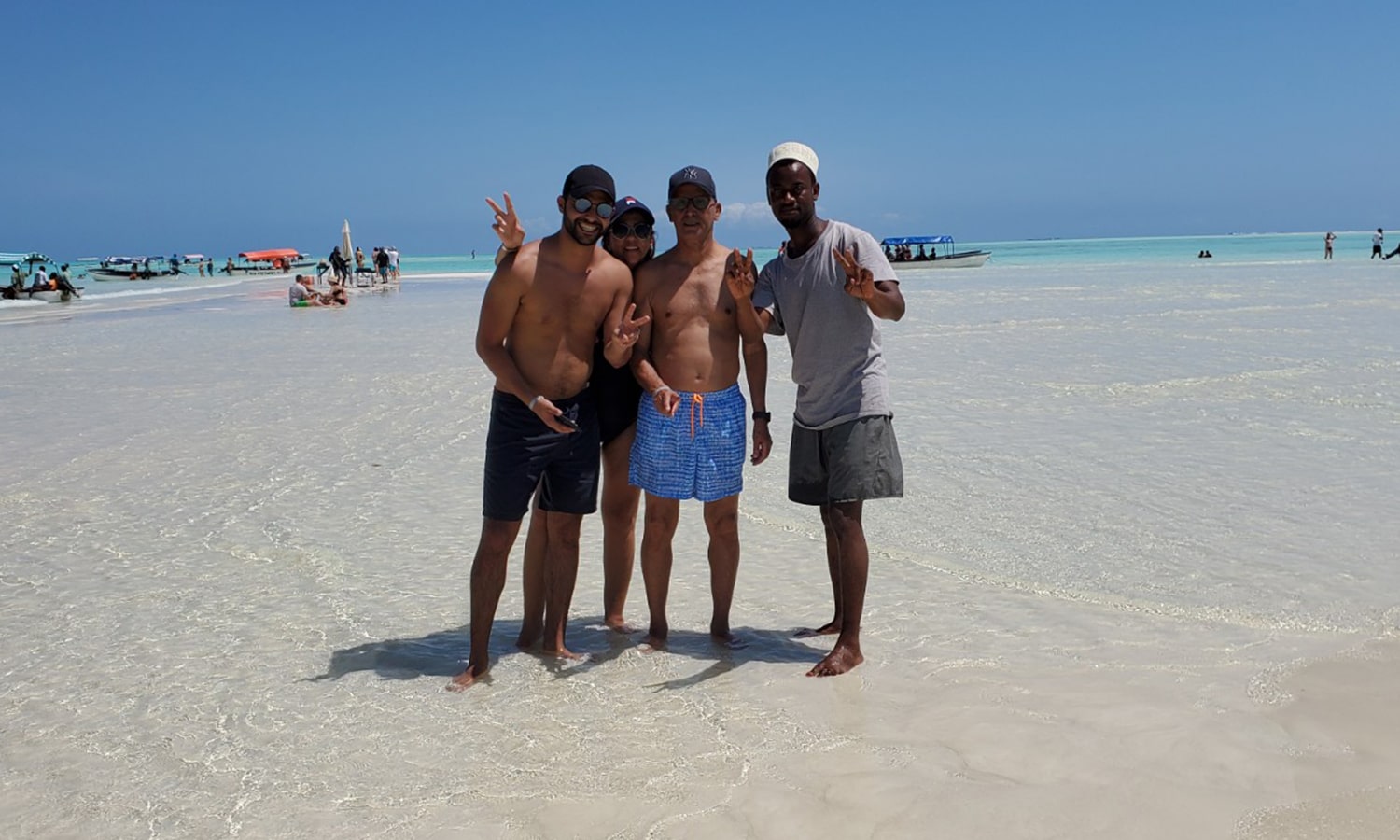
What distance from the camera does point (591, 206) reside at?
4.34 meters

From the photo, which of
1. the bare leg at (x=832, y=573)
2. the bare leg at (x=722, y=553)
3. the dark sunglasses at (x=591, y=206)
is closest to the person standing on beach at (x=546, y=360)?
the dark sunglasses at (x=591, y=206)

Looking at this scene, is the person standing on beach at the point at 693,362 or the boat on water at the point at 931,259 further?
the boat on water at the point at 931,259

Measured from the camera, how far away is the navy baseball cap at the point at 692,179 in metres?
4.48

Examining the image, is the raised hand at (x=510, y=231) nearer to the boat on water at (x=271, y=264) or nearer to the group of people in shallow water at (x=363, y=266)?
the group of people in shallow water at (x=363, y=266)

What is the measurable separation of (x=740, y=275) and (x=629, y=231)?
58 cm

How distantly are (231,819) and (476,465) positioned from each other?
5.52 m

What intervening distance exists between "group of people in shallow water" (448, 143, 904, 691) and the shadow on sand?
0.14 meters

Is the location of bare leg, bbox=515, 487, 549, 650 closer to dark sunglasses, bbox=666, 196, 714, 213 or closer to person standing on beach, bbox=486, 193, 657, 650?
person standing on beach, bbox=486, 193, 657, 650

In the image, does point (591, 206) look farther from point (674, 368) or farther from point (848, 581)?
point (848, 581)

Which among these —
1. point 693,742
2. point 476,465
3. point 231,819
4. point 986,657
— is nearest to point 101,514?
point 476,465

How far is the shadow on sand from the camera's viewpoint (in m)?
4.69

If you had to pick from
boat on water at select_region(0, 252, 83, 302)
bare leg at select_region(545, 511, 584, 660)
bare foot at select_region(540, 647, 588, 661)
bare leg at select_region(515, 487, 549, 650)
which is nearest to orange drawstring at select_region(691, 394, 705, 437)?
bare leg at select_region(545, 511, 584, 660)

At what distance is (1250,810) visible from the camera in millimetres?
3240

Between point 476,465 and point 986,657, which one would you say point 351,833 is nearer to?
point 986,657
